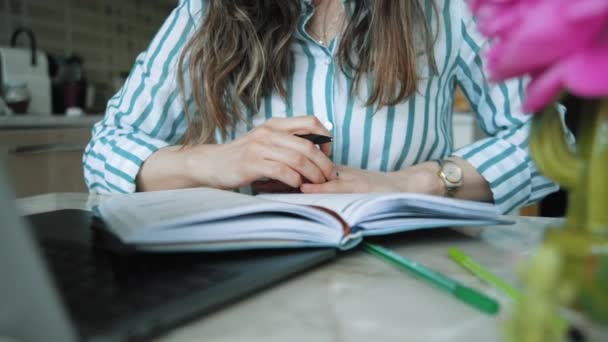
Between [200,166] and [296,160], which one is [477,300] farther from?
[200,166]

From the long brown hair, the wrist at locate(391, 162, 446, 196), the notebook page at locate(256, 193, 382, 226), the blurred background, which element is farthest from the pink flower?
the blurred background

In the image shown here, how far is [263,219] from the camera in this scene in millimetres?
373

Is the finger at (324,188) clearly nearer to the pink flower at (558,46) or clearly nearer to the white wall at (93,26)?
the pink flower at (558,46)

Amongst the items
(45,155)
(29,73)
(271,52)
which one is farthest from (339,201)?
(29,73)

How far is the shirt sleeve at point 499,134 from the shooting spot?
0.79 meters

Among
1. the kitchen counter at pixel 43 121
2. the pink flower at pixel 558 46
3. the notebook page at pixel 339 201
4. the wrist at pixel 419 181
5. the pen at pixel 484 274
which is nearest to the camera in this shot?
the pink flower at pixel 558 46

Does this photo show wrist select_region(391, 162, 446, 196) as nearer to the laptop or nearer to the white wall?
the laptop

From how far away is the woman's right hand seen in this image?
1.94ft

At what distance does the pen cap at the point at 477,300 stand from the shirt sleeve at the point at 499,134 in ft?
1.64

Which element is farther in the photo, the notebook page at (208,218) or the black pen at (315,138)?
the black pen at (315,138)

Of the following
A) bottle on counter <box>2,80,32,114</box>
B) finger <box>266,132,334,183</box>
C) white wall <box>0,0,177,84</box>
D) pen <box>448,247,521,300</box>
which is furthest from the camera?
white wall <box>0,0,177,84</box>

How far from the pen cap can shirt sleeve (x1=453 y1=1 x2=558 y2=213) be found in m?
0.50

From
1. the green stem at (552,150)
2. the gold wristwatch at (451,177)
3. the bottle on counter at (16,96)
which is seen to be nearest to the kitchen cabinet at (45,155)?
the bottle on counter at (16,96)

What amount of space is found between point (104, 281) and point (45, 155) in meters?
1.59
